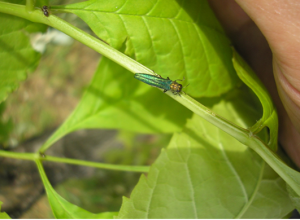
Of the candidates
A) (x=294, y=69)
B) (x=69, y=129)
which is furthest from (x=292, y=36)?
A: (x=69, y=129)

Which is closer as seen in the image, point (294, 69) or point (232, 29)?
point (294, 69)

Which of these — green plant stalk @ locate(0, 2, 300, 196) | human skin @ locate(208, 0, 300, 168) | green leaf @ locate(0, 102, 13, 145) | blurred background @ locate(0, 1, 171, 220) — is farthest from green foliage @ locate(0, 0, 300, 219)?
blurred background @ locate(0, 1, 171, 220)

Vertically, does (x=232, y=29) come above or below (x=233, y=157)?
above

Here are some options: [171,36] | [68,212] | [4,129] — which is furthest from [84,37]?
[4,129]

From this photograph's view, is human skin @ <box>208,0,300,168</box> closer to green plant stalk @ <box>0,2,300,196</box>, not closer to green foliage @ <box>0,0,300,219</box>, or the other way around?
green foliage @ <box>0,0,300,219</box>

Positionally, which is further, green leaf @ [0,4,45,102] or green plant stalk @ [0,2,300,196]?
green leaf @ [0,4,45,102]

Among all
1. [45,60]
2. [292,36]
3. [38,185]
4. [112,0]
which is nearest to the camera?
[292,36]

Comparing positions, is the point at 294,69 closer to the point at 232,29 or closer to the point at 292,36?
the point at 292,36

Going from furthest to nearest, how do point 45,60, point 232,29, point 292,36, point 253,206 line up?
point 45,60
point 232,29
point 253,206
point 292,36
